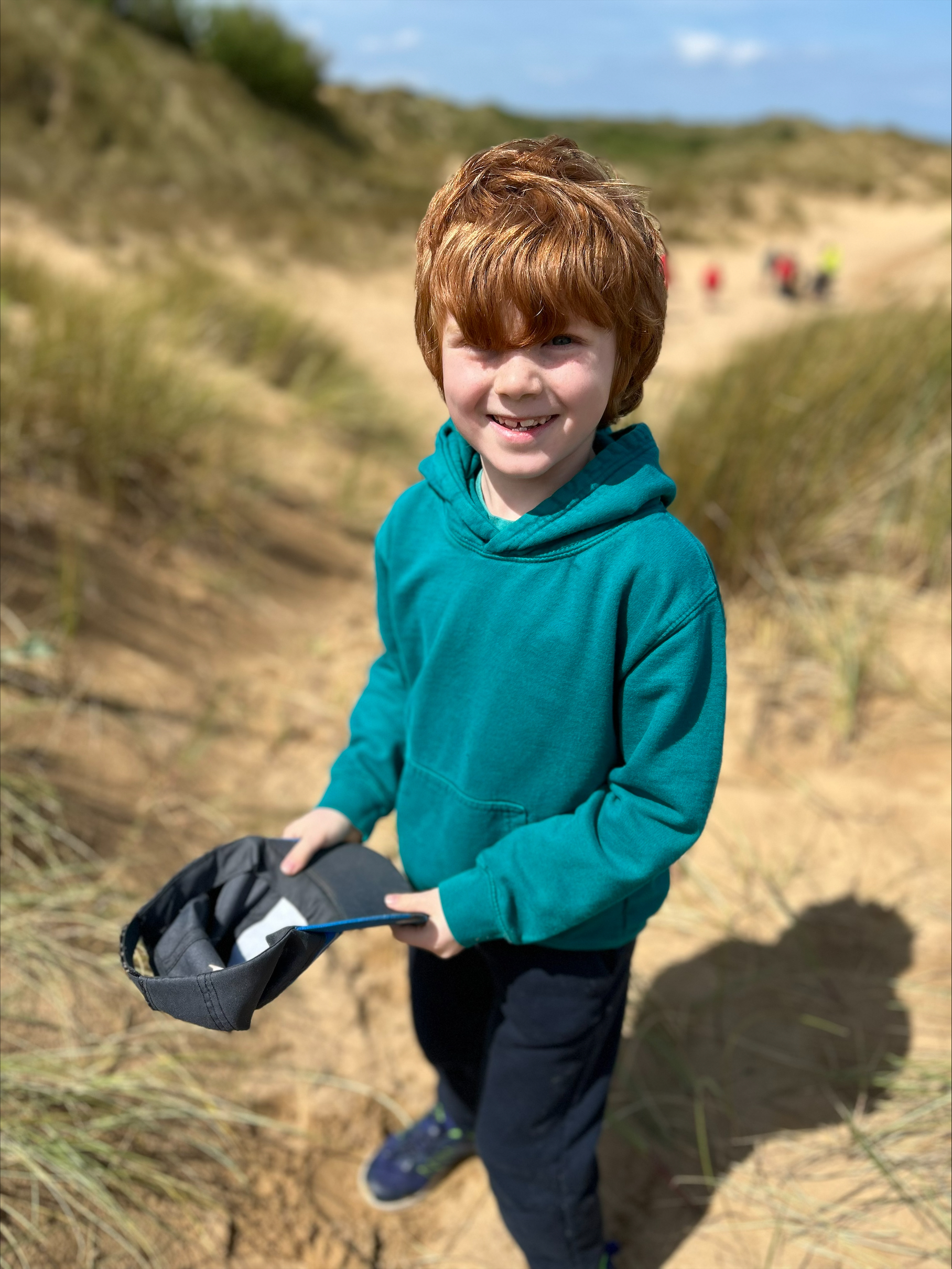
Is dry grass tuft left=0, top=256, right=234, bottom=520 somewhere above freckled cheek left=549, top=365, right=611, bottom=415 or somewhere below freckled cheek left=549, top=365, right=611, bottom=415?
below

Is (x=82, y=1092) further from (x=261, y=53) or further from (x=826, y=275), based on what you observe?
(x=261, y=53)

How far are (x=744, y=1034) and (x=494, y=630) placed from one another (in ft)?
4.30

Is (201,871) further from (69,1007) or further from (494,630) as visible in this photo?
(69,1007)

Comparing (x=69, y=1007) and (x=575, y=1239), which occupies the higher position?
(x=575, y=1239)

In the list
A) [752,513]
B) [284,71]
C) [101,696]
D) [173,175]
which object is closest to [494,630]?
[101,696]

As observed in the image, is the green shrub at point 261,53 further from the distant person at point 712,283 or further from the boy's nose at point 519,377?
the boy's nose at point 519,377

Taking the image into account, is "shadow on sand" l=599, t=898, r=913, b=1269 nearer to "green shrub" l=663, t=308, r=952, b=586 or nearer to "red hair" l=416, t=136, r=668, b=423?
"green shrub" l=663, t=308, r=952, b=586

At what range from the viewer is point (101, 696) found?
8.65 feet

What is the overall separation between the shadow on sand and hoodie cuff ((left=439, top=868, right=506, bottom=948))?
896 mm

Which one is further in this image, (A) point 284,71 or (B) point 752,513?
(A) point 284,71

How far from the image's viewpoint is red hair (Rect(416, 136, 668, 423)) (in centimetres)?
91

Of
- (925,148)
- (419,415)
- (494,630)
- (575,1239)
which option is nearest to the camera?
(494,630)

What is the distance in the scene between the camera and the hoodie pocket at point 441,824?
1.15 meters

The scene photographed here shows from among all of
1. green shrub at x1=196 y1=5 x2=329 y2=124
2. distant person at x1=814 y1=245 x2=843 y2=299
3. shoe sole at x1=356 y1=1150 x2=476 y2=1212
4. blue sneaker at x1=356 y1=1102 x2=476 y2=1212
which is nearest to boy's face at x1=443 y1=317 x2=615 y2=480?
blue sneaker at x1=356 y1=1102 x2=476 y2=1212
